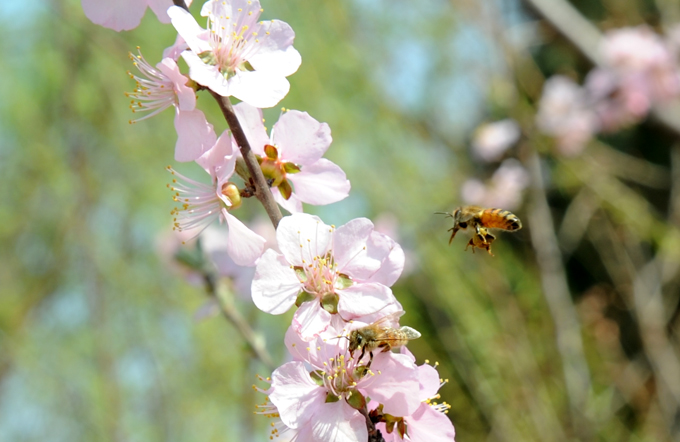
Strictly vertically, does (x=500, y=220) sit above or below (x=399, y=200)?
above

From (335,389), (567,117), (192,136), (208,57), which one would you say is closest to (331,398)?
(335,389)

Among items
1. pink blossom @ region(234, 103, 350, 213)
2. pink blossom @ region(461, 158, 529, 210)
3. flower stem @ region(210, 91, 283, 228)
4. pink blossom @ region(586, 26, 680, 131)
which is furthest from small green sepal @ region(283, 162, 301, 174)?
pink blossom @ region(586, 26, 680, 131)

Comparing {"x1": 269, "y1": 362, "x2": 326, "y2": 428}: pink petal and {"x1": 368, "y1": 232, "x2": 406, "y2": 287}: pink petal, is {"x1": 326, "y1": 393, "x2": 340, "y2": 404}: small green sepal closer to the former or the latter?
{"x1": 269, "y1": 362, "x2": 326, "y2": 428}: pink petal

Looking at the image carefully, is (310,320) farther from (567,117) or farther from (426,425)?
(567,117)

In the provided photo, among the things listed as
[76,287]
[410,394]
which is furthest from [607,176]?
[76,287]

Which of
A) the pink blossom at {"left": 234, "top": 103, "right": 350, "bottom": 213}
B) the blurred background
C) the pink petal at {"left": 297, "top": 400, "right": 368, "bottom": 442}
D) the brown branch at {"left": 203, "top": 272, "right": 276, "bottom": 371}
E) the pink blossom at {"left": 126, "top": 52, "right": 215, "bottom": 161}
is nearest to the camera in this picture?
the pink petal at {"left": 297, "top": 400, "right": 368, "bottom": 442}

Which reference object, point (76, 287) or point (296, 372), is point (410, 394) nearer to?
point (296, 372)
